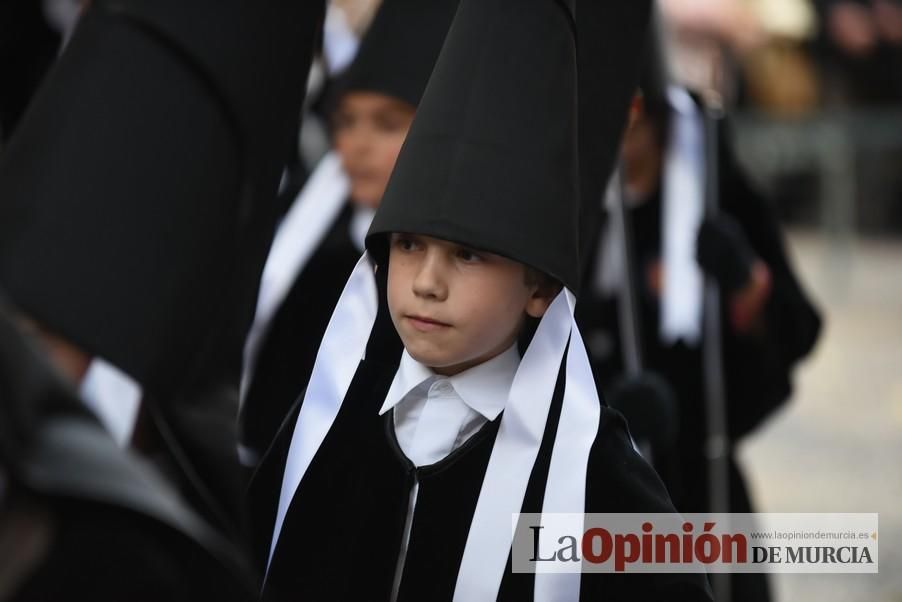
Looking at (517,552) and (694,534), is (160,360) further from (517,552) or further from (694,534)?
(694,534)

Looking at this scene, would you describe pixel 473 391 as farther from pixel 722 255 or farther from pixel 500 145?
pixel 722 255

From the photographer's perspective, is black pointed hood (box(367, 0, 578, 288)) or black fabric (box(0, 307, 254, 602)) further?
black pointed hood (box(367, 0, 578, 288))

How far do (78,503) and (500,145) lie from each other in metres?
1.02

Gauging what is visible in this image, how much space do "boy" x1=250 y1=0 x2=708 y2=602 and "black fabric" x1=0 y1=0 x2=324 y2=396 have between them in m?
0.27

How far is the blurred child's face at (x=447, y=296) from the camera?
232cm

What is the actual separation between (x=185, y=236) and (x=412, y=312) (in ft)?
1.51

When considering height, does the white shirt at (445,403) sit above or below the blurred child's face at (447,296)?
below

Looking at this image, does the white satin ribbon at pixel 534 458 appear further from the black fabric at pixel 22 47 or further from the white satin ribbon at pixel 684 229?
the black fabric at pixel 22 47

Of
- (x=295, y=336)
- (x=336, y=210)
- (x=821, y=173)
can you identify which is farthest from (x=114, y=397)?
(x=821, y=173)

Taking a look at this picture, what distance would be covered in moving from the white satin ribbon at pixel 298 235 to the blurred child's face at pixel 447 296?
5.31 ft

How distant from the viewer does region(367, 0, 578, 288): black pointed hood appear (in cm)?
228

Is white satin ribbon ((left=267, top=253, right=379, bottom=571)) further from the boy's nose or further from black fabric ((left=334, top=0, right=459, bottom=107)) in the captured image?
black fabric ((left=334, top=0, right=459, bottom=107))

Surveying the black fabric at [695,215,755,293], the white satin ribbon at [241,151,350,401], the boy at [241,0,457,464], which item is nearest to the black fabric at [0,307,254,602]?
the boy at [241,0,457,464]

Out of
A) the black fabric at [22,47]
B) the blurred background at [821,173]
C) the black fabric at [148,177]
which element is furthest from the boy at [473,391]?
the black fabric at [22,47]
